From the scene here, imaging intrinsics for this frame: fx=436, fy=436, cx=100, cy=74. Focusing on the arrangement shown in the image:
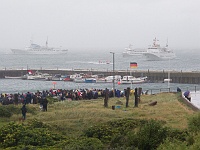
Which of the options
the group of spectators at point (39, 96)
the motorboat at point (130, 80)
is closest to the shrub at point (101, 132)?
the group of spectators at point (39, 96)

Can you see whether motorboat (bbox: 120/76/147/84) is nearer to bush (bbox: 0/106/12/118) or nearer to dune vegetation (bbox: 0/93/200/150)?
dune vegetation (bbox: 0/93/200/150)

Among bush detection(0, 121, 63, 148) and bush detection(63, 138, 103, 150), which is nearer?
bush detection(63, 138, 103, 150)

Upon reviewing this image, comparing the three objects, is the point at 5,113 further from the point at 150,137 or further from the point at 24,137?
the point at 150,137

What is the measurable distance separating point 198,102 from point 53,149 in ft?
53.7

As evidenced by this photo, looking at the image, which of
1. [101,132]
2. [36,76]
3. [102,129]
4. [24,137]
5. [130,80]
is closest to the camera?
[24,137]

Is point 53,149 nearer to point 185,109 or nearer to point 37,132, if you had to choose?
point 37,132

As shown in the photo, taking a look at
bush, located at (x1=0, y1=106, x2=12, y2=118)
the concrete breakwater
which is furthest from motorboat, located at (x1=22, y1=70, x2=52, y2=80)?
bush, located at (x1=0, y1=106, x2=12, y2=118)

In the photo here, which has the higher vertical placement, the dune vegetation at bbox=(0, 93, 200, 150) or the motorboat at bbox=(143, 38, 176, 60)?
the motorboat at bbox=(143, 38, 176, 60)

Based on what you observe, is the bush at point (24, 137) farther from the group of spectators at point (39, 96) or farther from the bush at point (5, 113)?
the group of spectators at point (39, 96)

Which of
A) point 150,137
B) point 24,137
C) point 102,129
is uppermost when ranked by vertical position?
point 150,137

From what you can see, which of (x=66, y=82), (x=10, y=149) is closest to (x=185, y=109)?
(x=10, y=149)

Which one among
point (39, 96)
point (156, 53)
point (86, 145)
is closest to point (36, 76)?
point (39, 96)

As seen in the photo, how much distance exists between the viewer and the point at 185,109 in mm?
23156

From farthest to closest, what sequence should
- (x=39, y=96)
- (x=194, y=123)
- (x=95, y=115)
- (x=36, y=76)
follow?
(x=36, y=76) < (x=39, y=96) < (x=95, y=115) < (x=194, y=123)
